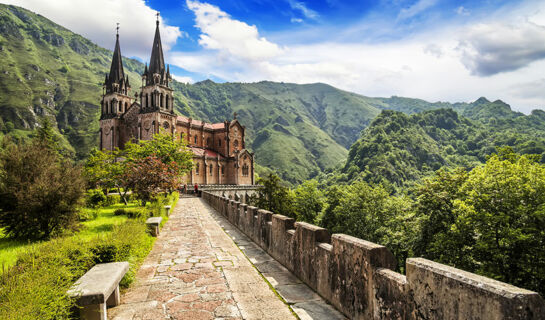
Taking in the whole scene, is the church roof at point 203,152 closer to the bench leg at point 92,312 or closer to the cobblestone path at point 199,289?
the cobblestone path at point 199,289

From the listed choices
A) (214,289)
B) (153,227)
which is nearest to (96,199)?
(153,227)

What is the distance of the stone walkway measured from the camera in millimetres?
4230

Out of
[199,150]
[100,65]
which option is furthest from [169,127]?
[100,65]

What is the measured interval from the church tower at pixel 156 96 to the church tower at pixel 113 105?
7.01 metres

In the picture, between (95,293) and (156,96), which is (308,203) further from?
(95,293)

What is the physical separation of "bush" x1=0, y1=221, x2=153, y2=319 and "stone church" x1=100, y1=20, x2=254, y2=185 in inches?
1727

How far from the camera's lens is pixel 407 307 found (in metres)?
2.93

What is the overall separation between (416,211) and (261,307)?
2269 cm

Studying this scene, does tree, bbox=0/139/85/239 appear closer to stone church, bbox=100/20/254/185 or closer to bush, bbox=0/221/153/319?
bush, bbox=0/221/153/319

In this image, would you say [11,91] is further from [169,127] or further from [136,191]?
[136,191]

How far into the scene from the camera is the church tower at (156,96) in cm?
5162

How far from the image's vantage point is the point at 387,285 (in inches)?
128

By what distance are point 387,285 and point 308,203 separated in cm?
4531

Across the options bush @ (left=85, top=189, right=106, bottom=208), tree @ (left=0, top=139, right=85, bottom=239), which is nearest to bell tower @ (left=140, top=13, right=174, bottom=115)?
bush @ (left=85, top=189, right=106, bottom=208)
